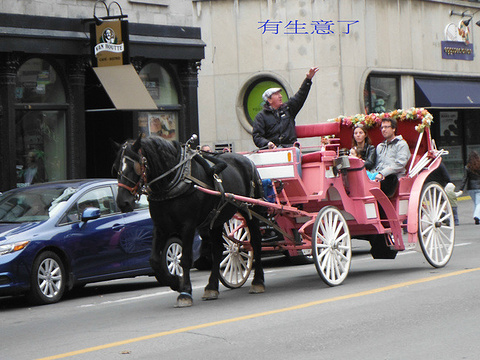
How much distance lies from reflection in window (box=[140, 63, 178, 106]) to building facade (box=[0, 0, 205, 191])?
0.08 ft

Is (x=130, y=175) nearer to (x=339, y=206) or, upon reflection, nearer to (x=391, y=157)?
(x=339, y=206)

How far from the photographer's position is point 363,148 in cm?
1285

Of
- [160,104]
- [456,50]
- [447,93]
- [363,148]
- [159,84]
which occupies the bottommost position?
[363,148]

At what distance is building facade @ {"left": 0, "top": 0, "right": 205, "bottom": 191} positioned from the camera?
1962cm

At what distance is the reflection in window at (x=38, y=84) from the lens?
65.8 feet

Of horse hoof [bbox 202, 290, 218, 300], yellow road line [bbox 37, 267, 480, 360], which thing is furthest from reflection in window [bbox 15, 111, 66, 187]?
yellow road line [bbox 37, 267, 480, 360]

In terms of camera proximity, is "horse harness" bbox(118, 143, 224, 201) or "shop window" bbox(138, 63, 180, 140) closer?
"horse harness" bbox(118, 143, 224, 201)

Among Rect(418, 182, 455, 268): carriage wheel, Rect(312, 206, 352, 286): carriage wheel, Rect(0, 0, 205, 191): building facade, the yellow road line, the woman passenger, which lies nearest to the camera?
the yellow road line

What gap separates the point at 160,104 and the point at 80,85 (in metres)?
2.53

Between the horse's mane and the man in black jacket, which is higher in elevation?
the man in black jacket

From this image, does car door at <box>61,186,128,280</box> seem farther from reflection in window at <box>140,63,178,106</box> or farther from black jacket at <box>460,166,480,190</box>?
black jacket at <box>460,166,480,190</box>


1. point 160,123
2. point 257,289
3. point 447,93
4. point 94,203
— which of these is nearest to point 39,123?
point 160,123

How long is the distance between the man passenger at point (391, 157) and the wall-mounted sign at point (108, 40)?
30.6 ft

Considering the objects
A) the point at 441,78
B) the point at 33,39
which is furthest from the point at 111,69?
the point at 441,78
